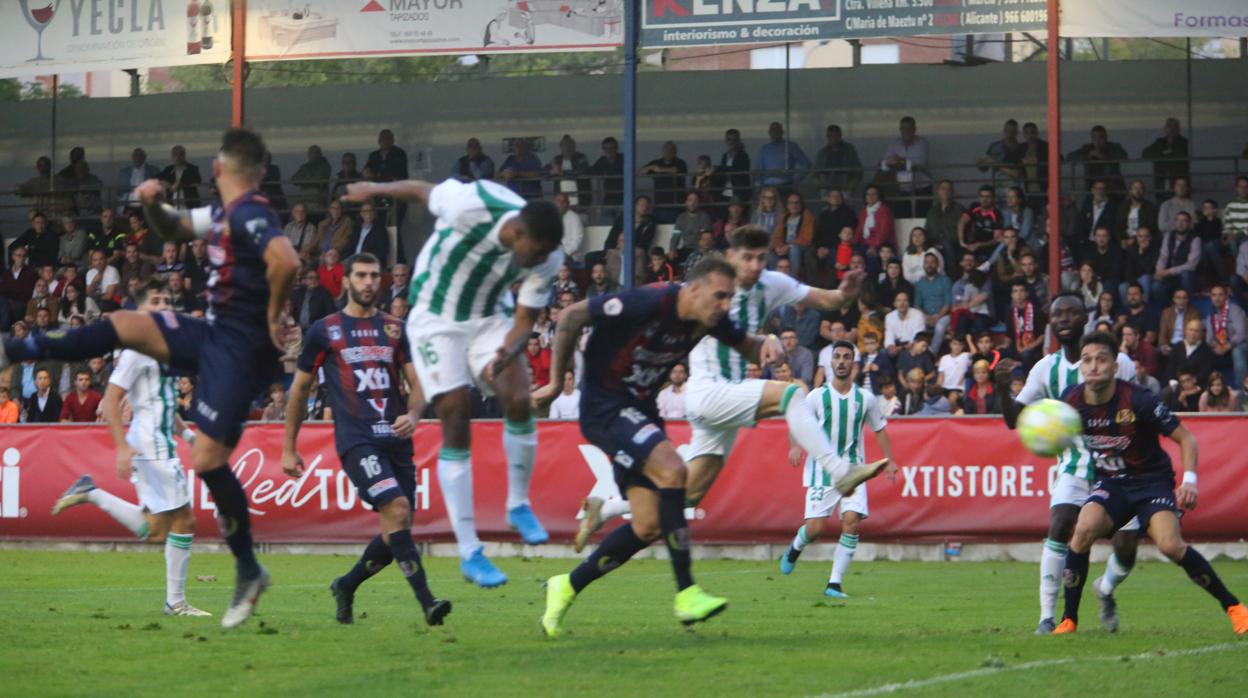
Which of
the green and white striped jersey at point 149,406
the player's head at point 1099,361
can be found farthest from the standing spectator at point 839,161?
the player's head at point 1099,361

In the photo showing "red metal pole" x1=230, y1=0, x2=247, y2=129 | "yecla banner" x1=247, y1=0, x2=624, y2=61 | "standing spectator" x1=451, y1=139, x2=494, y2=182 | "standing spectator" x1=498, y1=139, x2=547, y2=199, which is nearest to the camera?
"yecla banner" x1=247, y1=0, x2=624, y2=61

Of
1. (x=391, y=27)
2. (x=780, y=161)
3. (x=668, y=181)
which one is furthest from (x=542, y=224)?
(x=668, y=181)

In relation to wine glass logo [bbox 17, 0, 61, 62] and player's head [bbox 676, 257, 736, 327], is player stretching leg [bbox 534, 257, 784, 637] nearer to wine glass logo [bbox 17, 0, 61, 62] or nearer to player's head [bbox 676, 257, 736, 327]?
player's head [bbox 676, 257, 736, 327]

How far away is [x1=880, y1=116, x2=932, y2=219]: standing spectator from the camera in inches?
1051

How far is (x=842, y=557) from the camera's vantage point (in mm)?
15414

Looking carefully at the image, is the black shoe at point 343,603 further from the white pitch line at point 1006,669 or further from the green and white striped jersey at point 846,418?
the green and white striped jersey at point 846,418

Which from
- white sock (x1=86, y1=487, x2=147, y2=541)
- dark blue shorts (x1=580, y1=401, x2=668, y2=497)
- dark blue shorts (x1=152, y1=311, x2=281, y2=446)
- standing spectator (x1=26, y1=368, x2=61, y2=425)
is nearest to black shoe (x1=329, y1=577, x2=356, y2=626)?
dark blue shorts (x1=152, y1=311, x2=281, y2=446)

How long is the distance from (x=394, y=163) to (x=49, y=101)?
973 centimetres

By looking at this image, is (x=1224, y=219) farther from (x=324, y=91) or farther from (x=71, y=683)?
(x=71, y=683)

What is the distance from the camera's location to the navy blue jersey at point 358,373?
11.0 metres

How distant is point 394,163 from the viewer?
2827 cm

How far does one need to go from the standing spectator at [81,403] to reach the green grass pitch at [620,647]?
27.4ft

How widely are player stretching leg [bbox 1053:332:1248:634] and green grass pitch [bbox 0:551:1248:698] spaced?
52cm

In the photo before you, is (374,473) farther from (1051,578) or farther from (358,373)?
(1051,578)
